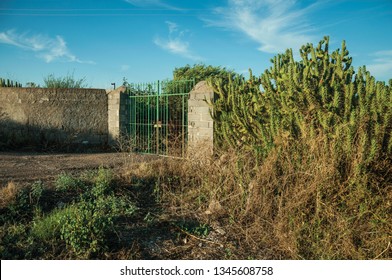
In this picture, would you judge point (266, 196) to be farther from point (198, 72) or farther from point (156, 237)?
point (198, 72)

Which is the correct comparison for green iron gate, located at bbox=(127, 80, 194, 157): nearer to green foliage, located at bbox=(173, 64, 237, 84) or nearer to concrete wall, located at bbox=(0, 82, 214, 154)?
concrete wall, located at bbox=(0, 82, 214, 154)

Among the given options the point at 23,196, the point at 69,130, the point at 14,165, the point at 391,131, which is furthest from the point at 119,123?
the point at 391,131

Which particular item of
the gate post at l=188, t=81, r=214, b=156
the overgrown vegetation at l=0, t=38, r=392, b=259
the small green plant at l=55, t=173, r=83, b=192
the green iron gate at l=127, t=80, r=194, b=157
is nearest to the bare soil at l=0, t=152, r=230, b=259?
the overgrown vegetation at l=0, t=38, r=392, b=259

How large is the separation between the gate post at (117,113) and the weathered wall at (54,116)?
36cm

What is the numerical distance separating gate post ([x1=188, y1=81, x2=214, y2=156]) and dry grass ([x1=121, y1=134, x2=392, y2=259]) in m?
2.58

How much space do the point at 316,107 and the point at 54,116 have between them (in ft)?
31.8

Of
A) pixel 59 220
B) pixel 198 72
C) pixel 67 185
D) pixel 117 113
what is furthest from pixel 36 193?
pixel 198 72

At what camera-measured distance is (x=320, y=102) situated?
18.1 feet

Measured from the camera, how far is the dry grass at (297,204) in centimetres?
410

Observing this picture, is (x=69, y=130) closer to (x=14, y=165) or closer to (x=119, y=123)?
(x=119, y=123)

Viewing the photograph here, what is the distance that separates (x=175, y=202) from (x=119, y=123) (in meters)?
7.16

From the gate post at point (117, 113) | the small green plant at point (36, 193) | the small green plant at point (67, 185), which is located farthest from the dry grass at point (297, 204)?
the gate post at point (117, 113)

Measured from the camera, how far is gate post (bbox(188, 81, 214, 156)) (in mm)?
8141

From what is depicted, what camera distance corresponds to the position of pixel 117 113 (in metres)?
12.0
